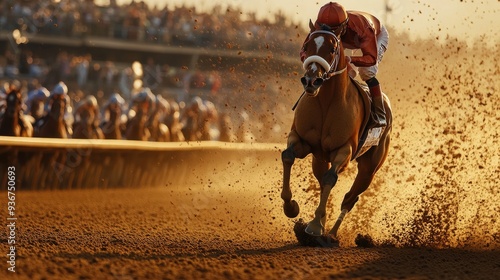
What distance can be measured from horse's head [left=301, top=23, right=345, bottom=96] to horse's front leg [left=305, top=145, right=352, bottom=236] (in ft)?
2.46

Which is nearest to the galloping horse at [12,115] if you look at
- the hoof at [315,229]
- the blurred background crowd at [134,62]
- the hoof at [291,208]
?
the blurred background crowd at [134,62]

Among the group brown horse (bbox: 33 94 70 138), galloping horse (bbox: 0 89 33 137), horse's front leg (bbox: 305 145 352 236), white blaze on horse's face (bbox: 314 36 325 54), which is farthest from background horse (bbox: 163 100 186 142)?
white blaze on horse's face (bbox: 314 36 325 54)

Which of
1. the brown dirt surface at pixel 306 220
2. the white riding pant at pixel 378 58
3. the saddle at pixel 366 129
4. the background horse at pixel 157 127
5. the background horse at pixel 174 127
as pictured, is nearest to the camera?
the brown dirt surface at pixel 306 220

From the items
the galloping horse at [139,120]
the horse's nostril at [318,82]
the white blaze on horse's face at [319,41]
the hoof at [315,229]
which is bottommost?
the galloping horse at [139,120]

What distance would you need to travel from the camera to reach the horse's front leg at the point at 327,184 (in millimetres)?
7879

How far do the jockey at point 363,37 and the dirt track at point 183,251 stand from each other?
61.4 inches

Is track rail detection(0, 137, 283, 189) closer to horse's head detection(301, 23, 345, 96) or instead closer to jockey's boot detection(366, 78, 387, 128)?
jockey's boot detection(366, 78, 387, 128)

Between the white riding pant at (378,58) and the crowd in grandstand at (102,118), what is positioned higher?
the white riding pant at (378,58)

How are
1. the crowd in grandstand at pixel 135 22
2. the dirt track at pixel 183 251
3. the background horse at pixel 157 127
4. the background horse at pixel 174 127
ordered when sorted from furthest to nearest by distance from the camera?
the crowd in grandstand at pixel 135 22
the background horse at pixel 174 127
the background horse at pixel 157 127
the dirt track at pixel 183 251

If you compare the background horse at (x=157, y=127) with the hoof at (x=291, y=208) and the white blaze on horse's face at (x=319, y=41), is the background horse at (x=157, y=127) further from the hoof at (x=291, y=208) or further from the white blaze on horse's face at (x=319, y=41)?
the white blaze on horse's face at (x=319, y=41)

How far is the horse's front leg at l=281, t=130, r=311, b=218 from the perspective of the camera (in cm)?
805

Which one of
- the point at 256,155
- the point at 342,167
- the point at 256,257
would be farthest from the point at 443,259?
the point at 256,155

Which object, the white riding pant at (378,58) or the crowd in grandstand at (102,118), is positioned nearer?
the white riding pant at (378,58)

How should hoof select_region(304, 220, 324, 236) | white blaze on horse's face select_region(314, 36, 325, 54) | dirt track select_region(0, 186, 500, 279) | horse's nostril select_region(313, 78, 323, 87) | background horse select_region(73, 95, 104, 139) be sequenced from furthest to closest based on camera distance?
background horse select_region(73, 95, 104, 139), hoof select_region(304, 220, 324, 236), white blaze on horse's face select_region(314, 36, 325, 54), horse's nostril select_region(313, 78, 323, 87), dirt track select_region(0, 186, 500, 279)
